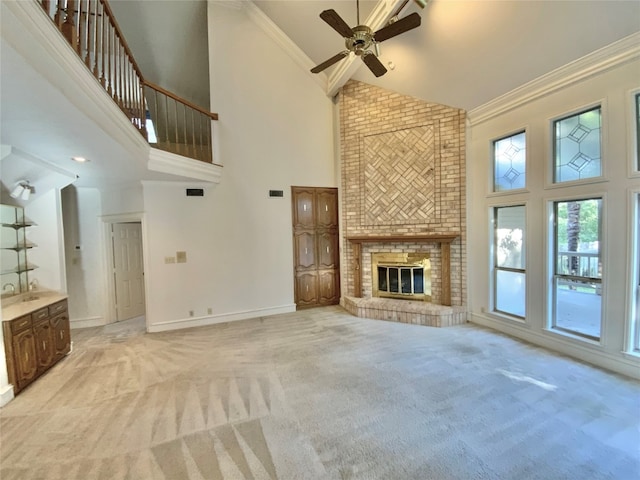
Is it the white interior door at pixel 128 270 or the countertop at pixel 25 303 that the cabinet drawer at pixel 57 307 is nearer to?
the countertop at pixel 25 303

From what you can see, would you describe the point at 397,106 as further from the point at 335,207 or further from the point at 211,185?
the point at 211,185

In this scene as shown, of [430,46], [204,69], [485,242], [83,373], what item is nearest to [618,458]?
[485,242]

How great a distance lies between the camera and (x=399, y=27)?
2.93 m

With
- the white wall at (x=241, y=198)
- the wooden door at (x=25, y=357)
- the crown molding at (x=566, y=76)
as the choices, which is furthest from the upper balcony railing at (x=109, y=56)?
the crown molding at (x=566, y=76)

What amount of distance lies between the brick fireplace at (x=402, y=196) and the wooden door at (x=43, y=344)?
4.46m

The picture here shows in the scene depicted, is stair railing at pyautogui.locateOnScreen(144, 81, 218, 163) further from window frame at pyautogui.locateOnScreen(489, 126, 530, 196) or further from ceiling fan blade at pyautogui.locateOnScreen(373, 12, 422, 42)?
window frame at pyautogui.locateOnScreen(489, 126, 530, 196)

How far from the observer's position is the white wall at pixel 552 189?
2939 millimetres

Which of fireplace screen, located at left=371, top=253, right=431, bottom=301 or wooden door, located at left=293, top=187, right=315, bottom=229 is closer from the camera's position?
fireplace screen, located at left=371, top=253, right=431, bottom=301

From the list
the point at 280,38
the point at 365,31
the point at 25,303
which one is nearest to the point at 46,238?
the point at 25,303

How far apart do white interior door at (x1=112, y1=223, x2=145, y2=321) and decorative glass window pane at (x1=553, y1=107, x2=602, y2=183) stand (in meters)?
7.22

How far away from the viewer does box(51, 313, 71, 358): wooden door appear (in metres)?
3.56

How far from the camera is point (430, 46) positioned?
13.1 feet

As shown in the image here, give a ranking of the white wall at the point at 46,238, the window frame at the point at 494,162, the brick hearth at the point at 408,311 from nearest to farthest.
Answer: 1. the window frame at the point at 494,162
2. the white wall at the point at 46,238
3. the brick hearth at the point at 408,311

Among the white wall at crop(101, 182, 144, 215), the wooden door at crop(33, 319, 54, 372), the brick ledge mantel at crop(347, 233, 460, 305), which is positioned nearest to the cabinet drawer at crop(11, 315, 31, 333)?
the wooden door at crop(33, 319, 54, 372)
